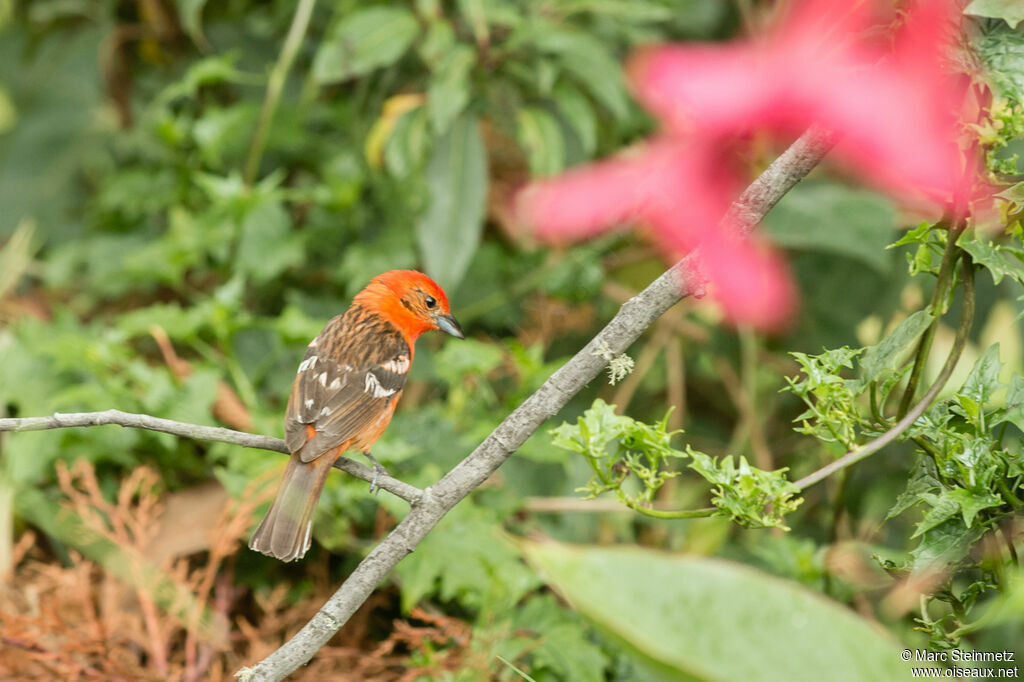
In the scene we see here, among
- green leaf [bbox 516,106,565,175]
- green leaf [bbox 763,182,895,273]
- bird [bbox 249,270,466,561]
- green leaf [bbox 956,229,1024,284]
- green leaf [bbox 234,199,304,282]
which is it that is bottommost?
green leaf [bbox 763,182,895,273]

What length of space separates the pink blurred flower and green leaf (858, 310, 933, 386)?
0.16 meters

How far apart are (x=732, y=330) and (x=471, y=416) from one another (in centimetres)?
90

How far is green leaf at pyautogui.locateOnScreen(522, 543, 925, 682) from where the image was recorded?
72 centimetres

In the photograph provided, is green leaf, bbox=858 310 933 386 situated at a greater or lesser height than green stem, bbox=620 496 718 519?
greater

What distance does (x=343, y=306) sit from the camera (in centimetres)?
287

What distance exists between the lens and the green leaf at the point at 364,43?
8.47ft

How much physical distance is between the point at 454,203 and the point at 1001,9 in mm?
1737

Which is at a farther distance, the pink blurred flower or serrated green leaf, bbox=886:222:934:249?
serrated green leaf, bbox=886:222:934:249

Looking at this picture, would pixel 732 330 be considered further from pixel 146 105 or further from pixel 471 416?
pixel 146 105

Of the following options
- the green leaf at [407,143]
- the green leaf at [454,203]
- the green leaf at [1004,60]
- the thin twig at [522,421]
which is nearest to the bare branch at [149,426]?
the thin twig at [522,421]

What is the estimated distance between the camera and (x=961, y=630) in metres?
1.26

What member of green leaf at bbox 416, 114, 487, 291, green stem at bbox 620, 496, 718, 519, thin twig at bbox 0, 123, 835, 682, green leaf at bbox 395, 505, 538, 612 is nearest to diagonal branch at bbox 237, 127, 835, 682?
thin twig at bbox 0, 123, 835, 682

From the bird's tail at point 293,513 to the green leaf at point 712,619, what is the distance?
0.87m

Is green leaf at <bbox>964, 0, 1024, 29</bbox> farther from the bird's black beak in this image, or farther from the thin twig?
the bird's black beak
